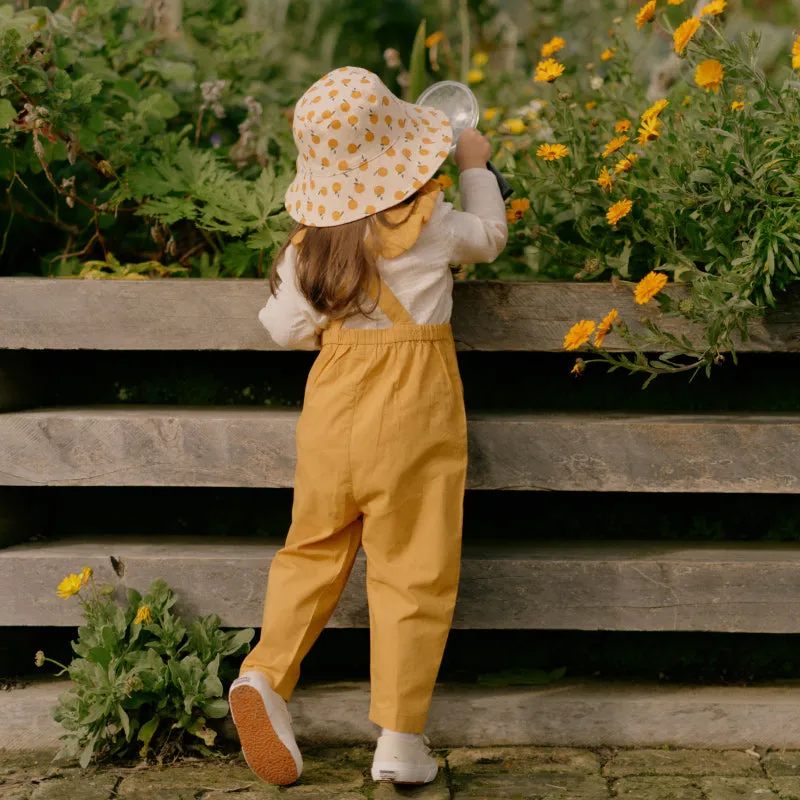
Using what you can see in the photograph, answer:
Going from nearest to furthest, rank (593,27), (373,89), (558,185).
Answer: (373,89) < (558,185) < (593,27)

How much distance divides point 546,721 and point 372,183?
4.20 feet

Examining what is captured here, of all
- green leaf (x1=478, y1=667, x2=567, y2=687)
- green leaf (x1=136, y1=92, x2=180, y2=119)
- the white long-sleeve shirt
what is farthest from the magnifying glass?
green leaf (x1=478, y1=667, x2=567, y2=687)

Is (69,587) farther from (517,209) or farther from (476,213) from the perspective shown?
(517,209)

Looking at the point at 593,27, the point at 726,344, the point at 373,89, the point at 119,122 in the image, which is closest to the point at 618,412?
the point at 726,344

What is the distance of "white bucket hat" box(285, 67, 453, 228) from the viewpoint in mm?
2127

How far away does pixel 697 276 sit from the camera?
7.54ft

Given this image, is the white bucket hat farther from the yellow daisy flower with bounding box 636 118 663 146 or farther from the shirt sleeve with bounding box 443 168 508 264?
the yellow daisy flower with bounding box 636 118 663 146

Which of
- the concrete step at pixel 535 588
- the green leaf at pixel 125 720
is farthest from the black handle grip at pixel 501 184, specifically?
the green leaf at pixel 125 720

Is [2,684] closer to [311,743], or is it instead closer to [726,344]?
[311,743]

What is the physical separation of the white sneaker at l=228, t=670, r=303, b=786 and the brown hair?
80 cm

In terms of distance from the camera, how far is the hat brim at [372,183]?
215 centimetres

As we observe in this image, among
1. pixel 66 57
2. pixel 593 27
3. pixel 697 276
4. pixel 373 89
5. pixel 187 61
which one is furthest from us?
pixel 593 27

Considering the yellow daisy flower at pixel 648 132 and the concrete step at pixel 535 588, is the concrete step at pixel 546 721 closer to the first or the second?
the concrete step at pixel 535 588

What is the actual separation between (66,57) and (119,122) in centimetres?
21
